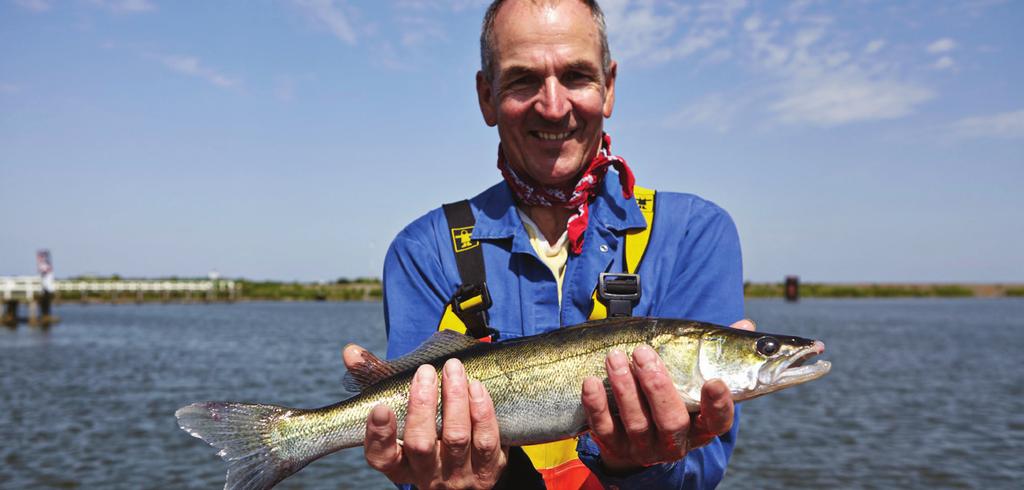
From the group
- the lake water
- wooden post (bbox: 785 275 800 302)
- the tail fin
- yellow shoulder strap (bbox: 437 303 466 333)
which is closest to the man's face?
yellow shoulder strap (bbox: 437 303 466 333)

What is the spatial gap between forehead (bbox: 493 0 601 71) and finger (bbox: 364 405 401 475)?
1691 mm

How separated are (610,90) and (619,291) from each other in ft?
3.50

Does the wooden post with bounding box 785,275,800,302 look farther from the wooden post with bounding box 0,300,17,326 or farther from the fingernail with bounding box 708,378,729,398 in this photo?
the fingernail with bounding box 708,378,729,398

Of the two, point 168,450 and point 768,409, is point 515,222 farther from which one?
point 768,409

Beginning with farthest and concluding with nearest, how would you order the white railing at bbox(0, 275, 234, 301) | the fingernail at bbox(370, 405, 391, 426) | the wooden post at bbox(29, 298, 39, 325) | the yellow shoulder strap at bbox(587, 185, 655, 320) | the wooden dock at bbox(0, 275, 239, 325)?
1. the wooden dock at bbox(0, 275, 239, 325)
2. the white railing at bbox(0, 275, 234, 301)
3. the wooden post at bbox(29, 298, 39, 325)
4. the yellow shoulder strap at bbox(587, 185, 655, 320)
5. the fingernail at bbox(370, 405, 391, 426)

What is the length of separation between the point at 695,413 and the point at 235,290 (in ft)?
336

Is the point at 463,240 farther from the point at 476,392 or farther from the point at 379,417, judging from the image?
the point at 379,417

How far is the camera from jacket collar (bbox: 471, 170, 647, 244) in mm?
3555

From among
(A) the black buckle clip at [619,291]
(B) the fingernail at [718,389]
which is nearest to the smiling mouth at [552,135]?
(A) the black buckle clip at [619,291]

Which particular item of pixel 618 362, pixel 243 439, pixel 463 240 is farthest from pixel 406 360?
pixel 618 362

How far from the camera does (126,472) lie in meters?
14.7

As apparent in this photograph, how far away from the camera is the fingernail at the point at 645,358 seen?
2863 mm

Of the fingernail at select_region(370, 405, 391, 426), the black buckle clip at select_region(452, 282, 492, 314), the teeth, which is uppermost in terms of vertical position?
the teeth

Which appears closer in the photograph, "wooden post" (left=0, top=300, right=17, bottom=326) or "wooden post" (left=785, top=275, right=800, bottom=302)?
"wooden post" (left=0, top=300, right=17, bottom=326)
